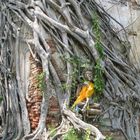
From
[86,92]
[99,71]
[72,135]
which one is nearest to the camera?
[72,135]

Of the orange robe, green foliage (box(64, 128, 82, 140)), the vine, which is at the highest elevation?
the vine

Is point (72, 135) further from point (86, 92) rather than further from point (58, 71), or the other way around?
point (58, 71)

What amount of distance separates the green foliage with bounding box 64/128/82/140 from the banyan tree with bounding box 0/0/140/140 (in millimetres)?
39

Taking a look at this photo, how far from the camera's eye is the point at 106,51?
597cm

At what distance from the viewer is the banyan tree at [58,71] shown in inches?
207

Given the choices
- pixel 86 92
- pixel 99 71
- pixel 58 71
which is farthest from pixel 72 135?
pixel 99 71

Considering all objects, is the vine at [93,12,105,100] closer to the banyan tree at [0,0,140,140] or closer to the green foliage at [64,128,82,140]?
the banyan tree at [0,0,140,140]

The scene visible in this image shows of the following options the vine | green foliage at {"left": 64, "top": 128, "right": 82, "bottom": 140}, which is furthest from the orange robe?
green foliage at {"left": 64, "top": 128, "right": 82, "bottom": 140}

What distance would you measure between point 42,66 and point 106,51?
3.31 ft

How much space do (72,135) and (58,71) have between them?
0.89m

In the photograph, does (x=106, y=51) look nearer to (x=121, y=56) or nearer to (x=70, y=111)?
(x=121, y=56)

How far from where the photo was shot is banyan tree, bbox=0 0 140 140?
5.25m

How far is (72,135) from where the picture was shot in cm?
497

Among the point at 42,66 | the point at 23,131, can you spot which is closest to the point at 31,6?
the point at 42,66
